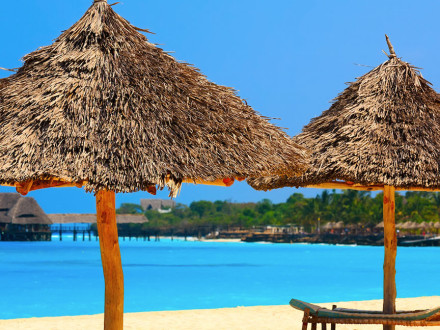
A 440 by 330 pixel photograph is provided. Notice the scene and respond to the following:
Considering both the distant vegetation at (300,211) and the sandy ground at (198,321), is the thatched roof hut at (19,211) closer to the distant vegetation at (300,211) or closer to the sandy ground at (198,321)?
the distant vegetation at (300,211)

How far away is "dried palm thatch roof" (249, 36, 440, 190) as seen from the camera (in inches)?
222

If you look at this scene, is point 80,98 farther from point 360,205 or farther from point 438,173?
point 360,205

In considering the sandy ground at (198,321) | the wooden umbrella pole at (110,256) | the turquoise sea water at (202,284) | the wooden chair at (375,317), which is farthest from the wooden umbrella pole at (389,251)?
the turquoise sea water at (202,284)

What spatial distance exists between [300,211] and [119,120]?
178 feet

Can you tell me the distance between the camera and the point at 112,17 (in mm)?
4836

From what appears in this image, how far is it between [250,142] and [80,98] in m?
1.27

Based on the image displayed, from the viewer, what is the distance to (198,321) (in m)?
9.36

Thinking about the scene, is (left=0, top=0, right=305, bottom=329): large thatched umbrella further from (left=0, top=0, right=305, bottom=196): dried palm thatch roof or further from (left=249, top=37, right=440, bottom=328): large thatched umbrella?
(left=249, top=37, right=440, bottom=328): large thatched umbrella

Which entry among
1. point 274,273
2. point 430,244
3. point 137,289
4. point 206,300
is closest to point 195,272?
point 274,273

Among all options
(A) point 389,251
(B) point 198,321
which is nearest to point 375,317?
(A) point 389,251

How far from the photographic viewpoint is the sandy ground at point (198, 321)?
29.0 feet

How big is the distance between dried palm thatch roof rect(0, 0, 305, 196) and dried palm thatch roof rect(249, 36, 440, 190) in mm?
802

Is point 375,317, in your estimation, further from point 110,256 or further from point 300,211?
point 300,211

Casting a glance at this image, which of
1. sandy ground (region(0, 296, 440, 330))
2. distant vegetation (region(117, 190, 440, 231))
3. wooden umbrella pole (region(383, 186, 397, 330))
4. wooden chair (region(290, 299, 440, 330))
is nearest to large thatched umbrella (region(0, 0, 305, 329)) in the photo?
wooden chair (region(290, 299, 440, 330))
